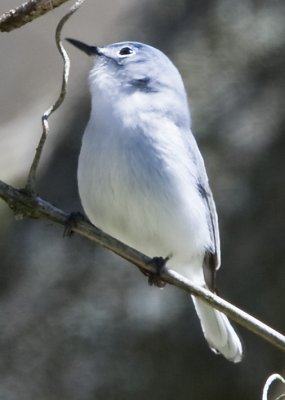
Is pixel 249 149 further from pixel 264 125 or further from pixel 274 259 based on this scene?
pixel 274 259

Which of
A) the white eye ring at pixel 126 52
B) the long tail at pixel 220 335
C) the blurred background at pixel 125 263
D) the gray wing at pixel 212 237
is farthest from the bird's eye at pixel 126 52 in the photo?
the blurred background at pixel 125 263

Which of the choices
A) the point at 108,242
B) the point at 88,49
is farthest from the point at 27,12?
the point at 88,49

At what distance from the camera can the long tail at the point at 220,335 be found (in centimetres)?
321

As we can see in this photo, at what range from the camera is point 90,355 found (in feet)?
13.4

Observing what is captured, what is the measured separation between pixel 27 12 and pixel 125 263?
7.90 ft

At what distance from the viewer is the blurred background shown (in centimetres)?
406

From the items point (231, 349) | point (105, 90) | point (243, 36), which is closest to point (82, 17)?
point (243, 36)

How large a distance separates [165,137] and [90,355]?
1.40 meters

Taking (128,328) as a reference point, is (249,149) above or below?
above

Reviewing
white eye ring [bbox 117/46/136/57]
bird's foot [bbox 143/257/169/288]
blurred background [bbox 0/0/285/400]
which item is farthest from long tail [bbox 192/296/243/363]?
white eye ring [bbox 117/46/136/57]

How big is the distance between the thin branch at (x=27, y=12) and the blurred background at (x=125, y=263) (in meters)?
2.34

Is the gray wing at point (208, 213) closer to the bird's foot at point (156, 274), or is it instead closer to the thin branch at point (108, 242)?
the bird's foot at point (156, 274)

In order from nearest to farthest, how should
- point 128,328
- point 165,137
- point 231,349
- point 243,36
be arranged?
point 165,137 → point 231,349 → point 128,328 → point 243,36

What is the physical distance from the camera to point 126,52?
3.14 meters
